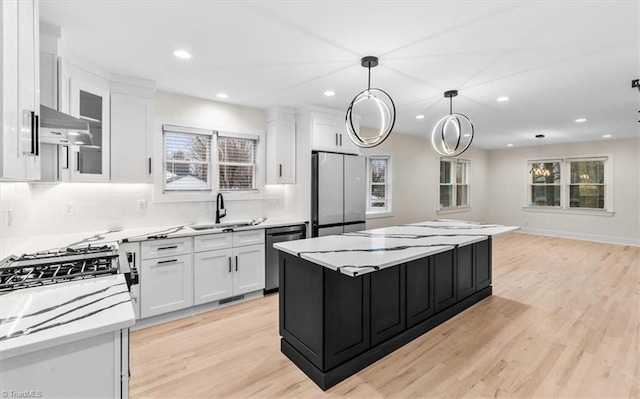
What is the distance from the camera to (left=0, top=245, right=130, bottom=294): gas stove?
59.3 inches

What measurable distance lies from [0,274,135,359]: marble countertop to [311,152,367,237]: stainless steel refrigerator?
2931 millimetres

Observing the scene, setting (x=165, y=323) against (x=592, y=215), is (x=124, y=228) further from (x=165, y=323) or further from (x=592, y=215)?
(x=592, y=215)

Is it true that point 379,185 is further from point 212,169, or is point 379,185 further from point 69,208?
point 69,208

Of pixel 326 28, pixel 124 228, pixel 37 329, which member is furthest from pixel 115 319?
pixel 124 228

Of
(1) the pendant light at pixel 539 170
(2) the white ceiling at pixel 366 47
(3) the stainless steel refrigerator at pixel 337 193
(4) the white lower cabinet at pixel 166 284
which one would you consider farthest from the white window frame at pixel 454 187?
(4) the white lower cabinet at pixel 166 284

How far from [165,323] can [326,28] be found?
3.15 m

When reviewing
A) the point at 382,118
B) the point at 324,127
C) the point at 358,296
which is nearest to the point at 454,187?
the point at 324,127

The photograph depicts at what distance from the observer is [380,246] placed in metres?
2.52

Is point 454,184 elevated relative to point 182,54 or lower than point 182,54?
lower

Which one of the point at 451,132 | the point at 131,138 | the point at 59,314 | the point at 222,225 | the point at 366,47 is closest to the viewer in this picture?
the point at 59,314

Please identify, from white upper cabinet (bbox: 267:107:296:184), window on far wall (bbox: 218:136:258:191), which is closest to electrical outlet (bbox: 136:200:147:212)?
window on far wall (bbox: 218:136:258:191)

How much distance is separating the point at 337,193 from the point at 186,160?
2083 mm

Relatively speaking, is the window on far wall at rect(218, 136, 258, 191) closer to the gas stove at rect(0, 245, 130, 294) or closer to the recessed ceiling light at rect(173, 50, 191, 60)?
Answer: the recessed ceiling light at rect(173, 50, 191, 60)

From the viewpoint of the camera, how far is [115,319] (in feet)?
3.62
